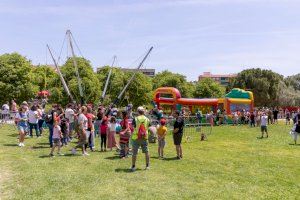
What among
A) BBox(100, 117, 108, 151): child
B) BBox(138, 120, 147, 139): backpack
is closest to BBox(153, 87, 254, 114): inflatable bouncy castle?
BBox(100, 117, 108, 151): child

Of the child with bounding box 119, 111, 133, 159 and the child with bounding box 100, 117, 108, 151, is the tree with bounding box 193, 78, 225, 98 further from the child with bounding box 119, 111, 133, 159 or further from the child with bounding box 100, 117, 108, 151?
the child with bounding box 119, 111, 133, 159

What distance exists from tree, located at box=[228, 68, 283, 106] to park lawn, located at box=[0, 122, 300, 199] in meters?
59.5

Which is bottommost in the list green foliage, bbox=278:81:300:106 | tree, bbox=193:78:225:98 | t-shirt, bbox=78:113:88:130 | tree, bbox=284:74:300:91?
t-shirt, bbox=78:113:88:130

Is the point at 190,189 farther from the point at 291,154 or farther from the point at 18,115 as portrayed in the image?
the point at 18,115

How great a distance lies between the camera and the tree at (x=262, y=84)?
7506cm

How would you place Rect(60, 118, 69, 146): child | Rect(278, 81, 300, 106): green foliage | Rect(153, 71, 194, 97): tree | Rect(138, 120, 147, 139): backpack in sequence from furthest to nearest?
1. Rect(153, 71, 194, 97): tree
2. Rect(278, 81, 300, 106): green foliage
3. Rect(60, 118, 69, 146): child
4. Rect(138, 120, 147, 139): backpack

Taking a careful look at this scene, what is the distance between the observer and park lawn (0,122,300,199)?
32.0ft

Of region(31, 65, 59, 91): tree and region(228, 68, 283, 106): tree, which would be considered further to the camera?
region(228, 68, 283, 106): tree

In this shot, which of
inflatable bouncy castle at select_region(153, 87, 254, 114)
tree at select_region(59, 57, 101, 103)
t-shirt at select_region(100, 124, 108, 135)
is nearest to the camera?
t-shirt at select_region(100, 124, 108, 135)

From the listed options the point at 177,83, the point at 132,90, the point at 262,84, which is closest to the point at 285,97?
the point at 262,84

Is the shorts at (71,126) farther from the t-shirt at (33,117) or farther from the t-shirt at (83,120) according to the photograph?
the t-shirt at (83,120)

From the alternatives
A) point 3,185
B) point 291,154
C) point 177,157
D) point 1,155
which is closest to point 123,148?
point 177,157

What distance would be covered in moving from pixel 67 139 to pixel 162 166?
21.5 ft

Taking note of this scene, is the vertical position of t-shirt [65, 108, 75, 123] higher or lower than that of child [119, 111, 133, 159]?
higher
